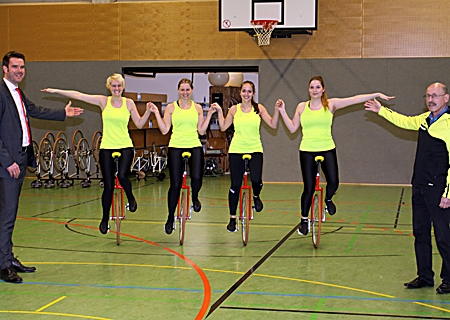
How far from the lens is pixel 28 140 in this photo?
231 inches

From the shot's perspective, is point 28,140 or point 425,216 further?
point 28,140

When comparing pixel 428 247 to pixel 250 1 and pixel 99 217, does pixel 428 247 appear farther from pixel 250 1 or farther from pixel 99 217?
pixel 250 1

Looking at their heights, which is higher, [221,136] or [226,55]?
[226,55]

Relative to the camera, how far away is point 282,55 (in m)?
14.0

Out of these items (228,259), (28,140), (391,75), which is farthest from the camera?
(391,75)

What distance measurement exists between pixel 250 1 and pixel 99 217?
218 inches

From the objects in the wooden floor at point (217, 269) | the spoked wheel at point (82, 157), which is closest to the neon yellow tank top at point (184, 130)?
the wooden floor at point (217, 269)

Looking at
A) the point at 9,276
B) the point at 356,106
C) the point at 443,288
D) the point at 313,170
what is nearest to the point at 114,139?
the point at 9,276

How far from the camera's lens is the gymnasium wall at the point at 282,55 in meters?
13.5

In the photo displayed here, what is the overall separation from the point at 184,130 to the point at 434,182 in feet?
9.78

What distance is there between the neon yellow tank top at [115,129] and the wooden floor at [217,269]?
A: 1.16 m

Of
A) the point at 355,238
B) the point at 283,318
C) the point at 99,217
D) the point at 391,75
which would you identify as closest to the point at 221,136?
the point at 391,75

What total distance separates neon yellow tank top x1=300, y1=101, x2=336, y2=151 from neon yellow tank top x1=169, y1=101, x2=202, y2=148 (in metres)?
1.18

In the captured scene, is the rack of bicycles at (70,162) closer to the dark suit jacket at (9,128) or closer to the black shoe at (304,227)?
the black shoe at (304,227)
